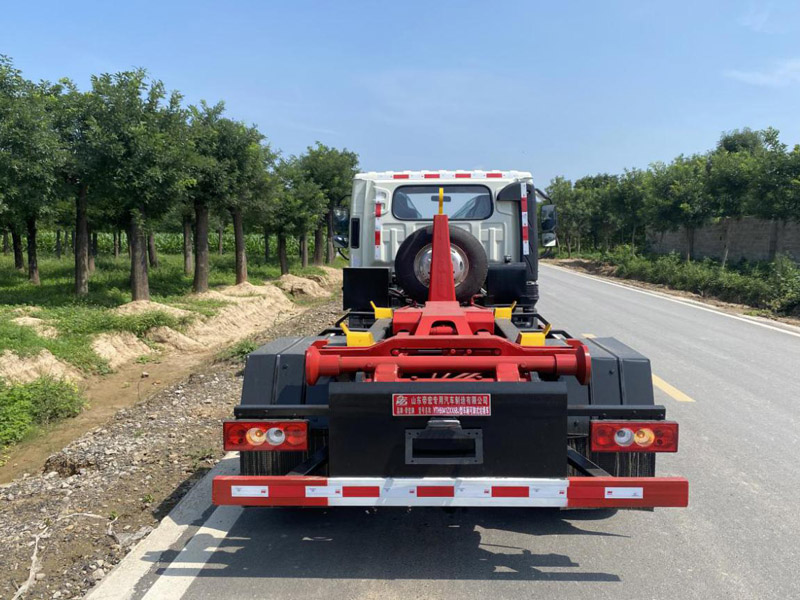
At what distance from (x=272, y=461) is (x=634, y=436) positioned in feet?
6.93

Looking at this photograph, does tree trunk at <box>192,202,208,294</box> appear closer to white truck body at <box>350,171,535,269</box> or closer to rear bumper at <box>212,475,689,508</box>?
white truck body at <box>350,171,535,269</box>

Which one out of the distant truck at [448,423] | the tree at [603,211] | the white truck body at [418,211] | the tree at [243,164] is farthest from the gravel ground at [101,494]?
the tree at [603,211]

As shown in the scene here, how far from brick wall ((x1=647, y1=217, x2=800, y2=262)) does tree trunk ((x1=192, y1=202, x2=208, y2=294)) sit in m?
19.7

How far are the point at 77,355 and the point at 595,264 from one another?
111ft

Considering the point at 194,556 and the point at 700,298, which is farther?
the point at 700,298

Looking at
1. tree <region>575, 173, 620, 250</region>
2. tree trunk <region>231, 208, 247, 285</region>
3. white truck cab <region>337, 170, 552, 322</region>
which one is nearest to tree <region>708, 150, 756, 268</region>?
tree <region>575, 173, 620, 250</region>

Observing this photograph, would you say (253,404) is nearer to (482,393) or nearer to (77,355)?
(482,393)

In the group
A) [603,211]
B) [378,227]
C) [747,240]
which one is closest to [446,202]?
[378,227]

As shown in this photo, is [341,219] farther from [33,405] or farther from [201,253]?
[201,253]

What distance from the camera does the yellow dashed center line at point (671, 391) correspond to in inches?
265

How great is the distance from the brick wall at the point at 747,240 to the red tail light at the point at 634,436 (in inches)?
819

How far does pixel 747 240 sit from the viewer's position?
26.0 metres

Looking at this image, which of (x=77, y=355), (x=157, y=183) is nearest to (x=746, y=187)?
(x=157, y=183)

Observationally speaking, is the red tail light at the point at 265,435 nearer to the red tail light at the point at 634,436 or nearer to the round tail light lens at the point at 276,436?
the round tail light lens at the point at 276,436
